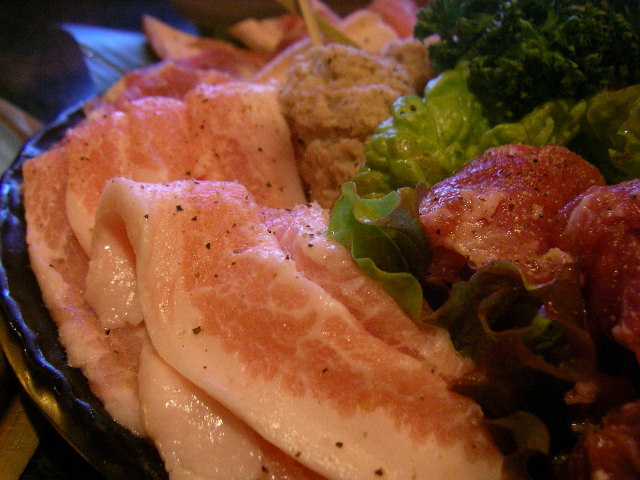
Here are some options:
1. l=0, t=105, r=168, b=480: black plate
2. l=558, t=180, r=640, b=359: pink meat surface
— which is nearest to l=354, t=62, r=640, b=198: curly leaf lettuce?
l=558, t=180, r=640, b=359: pink meat surface

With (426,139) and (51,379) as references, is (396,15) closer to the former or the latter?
(426,139)

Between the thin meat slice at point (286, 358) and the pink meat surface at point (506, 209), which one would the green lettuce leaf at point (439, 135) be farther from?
the thin meat slice at point (286, 358)

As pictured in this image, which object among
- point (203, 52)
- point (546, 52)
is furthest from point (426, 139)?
point (203, 52)

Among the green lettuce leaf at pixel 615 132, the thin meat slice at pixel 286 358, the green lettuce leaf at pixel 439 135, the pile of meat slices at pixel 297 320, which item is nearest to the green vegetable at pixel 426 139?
the green lettuce leaf at pixel 439 135

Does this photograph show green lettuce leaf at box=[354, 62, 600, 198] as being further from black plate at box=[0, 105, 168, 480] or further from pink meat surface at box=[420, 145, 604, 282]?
black plate at box=[0, 105, 168, 480]

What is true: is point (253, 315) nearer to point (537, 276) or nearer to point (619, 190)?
point (537, 276)

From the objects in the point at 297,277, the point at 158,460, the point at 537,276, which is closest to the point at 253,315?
the point at 297,277

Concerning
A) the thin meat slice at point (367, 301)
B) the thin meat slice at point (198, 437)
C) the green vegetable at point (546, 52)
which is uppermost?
the green vegetable at point (546, 52)

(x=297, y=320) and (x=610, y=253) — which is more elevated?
(x=610, y=253)
